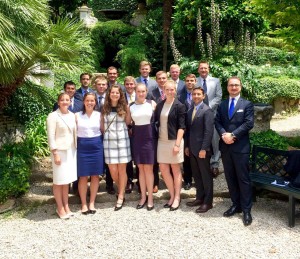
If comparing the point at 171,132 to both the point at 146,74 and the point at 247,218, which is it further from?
the point at 247,218

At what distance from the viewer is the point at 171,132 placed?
472 cm

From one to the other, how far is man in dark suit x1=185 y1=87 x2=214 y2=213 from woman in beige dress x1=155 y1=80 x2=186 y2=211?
0.15 metres

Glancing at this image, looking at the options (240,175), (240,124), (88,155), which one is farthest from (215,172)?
(88,155)

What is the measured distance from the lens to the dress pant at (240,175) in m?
4.48

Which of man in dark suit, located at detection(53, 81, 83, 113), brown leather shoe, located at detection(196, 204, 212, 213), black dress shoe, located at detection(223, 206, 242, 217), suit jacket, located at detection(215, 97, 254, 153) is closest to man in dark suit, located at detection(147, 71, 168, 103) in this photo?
man in dark suit, located at detection(53, 81, 83, 113)

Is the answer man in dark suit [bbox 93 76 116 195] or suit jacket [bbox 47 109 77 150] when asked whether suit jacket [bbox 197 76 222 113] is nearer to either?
man in dark suit [bbox 93 76 116 195]

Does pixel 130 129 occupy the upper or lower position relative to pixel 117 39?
lower

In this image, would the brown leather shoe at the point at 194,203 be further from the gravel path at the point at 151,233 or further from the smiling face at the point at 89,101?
the smiling face at the point at 89,101

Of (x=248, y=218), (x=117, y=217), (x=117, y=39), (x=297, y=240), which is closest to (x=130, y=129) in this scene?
(x=117, y=217)

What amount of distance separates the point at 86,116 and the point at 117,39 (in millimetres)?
15010

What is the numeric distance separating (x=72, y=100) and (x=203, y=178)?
88.0 inches

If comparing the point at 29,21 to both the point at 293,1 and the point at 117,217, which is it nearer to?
the point at 117,217

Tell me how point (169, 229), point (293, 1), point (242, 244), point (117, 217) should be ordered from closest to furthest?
point (242, 244) < point (169, 229) < point (117, 217) < point (293, 1)

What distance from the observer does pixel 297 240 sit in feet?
13.2
